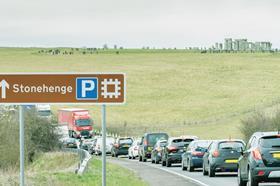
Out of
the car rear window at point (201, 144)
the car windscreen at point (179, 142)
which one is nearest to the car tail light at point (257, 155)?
the car rear window at point (201, 144)

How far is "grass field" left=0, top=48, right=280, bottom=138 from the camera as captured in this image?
324 ft

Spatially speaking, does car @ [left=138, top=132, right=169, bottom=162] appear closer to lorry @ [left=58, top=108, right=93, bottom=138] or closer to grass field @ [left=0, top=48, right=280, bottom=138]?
grass field @ [left=0, top=48, right=280, bottom=138]

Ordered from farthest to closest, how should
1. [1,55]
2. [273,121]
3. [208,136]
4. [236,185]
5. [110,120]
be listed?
[1,55], [110,120], [208,136], [273,121], [236,185]

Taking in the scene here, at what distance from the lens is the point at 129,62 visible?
15312cm

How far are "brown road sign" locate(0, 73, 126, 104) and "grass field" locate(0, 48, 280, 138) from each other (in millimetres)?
70137

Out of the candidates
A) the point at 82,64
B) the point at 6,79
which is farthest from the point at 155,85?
the point at 6,79

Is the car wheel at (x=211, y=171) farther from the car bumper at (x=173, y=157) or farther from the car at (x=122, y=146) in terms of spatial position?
the car at (x=122, y=146)

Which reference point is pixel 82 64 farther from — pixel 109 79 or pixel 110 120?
pixel 109 79

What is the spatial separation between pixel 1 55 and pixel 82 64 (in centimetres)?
2665

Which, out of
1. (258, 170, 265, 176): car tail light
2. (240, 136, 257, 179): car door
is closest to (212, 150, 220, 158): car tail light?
(240, 136, 257, 179): car door

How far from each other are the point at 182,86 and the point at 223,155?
89.9m

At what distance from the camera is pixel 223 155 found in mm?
34344

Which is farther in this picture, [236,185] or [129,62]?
[129,62]

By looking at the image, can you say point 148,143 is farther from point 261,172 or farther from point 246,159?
point 261,172
